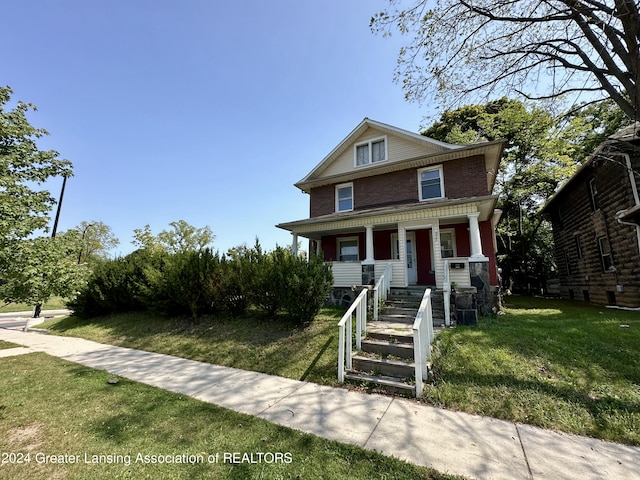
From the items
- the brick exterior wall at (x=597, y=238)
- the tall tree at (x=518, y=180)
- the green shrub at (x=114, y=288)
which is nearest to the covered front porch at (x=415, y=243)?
the brick exterior wall at (x=597, y=238)

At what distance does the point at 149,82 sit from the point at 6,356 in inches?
355

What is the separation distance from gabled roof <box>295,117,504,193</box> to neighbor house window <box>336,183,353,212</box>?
15.3 inches

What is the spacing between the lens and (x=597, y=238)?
12250 millimetres

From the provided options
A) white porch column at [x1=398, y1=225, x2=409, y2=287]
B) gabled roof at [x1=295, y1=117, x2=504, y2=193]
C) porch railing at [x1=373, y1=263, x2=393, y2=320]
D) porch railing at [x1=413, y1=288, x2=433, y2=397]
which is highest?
gabled roof at [x1=295, y1=117, x2=504, y2=193]

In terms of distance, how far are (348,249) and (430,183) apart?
490 cm

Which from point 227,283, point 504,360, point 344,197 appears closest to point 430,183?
point 344,197

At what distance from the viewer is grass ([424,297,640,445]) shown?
3.47m

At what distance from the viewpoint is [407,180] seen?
12555mm

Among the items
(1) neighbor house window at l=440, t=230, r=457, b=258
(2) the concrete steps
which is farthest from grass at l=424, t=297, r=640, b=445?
(1) neighbor house window at l=440, t=230, r=457, b=258

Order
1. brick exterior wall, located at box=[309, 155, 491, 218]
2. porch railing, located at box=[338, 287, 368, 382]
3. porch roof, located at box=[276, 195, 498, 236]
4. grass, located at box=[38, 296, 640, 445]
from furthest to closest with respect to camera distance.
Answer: brick exterior wall, located at box=[309, 155, 491, 218] < porch roof, located at box=[276, 195, 498, 236] < porch railing, located at box=[338, 287, 368, 382] < grass, located at box=[38, 296, 640, 445]

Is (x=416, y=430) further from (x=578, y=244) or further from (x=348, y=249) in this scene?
(x=578, y=244)

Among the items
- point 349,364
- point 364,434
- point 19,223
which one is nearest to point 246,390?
point 349,364

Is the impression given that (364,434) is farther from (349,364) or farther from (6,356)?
(6,356)

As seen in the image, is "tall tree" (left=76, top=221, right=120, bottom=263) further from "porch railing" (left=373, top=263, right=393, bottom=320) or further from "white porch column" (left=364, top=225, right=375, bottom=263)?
"porch railing" (left=373, top=263, right=393, bottom=320)
